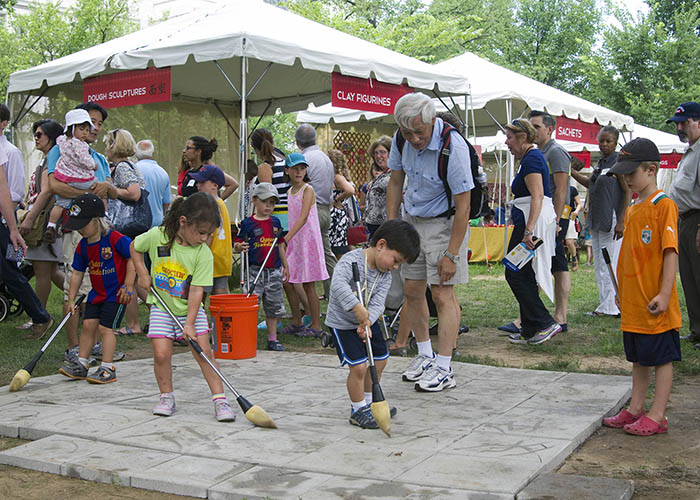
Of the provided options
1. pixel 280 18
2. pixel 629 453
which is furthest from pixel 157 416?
pixel 280 18

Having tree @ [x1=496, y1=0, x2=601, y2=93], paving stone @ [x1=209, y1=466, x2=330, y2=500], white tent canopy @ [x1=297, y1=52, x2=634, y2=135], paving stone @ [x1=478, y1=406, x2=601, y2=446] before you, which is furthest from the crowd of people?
tree @ [x1=496, y1=0, x2=601, y2=93]

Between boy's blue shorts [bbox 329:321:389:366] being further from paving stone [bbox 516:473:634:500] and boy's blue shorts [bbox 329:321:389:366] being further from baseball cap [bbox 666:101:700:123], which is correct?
baseball cap [bbox 666:101:700:123]

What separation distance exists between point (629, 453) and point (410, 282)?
188 centimetres

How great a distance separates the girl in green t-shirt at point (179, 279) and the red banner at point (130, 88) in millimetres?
3958

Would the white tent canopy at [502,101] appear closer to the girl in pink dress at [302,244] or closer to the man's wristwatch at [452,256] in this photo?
the girl in pink dress at [302,244]

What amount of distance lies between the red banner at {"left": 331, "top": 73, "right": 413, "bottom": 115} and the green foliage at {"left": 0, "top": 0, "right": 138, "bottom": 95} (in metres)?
18.4

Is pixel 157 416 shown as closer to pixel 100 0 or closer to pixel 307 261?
A: pixel 307 261

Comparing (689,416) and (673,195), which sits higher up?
(673,195)

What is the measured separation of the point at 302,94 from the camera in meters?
12.7

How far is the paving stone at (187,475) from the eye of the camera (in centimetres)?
329

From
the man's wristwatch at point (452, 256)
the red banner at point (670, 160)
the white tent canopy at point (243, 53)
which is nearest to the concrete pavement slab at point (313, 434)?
the man's wristwatch at point (452, 256)

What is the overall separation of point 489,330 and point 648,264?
389cm

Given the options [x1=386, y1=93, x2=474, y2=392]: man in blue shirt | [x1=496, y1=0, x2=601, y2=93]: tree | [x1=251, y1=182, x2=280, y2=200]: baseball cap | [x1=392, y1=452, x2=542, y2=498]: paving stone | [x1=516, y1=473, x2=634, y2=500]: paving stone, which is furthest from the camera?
[x1=496, y1=0, x2=601, y2=93]: tree

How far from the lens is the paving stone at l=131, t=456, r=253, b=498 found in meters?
3.29
